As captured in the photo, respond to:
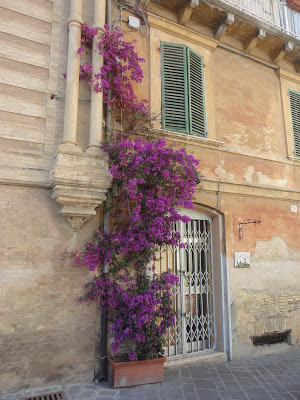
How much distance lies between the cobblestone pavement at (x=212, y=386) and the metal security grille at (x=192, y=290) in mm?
479

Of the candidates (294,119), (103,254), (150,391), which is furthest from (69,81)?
(294,119)

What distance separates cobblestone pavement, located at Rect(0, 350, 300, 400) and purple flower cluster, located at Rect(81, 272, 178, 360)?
0.50 metres

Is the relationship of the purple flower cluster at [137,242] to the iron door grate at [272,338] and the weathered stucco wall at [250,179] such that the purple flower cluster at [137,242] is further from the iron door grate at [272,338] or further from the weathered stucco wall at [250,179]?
the iron door grate at [272,338]

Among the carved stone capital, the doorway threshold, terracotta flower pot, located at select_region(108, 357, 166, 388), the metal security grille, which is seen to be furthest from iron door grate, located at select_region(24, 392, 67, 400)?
the carved stone capital

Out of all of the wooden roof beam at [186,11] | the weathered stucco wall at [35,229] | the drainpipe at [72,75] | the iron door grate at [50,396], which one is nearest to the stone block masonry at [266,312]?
the weathered stucco wall at [35,229]

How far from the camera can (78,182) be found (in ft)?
15.3

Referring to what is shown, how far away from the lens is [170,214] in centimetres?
511

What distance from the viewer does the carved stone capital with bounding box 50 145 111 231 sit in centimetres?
459

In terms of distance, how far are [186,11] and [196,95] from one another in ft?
6.05

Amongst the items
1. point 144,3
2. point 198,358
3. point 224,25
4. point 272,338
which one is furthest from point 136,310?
point 224,25

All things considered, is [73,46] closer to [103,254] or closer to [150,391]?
[103,254]

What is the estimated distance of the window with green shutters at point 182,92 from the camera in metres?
6.46

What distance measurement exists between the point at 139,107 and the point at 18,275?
3.62 metres

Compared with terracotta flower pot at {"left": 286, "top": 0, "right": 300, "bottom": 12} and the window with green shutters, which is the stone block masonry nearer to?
the window with green shutters
